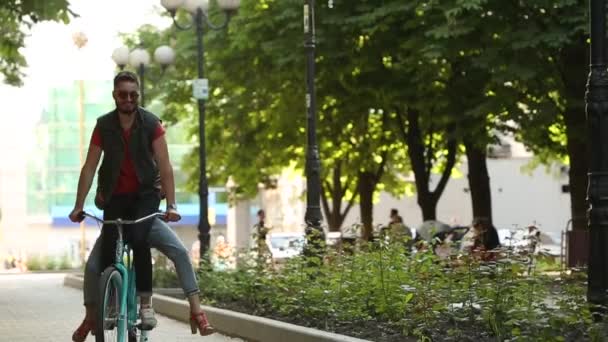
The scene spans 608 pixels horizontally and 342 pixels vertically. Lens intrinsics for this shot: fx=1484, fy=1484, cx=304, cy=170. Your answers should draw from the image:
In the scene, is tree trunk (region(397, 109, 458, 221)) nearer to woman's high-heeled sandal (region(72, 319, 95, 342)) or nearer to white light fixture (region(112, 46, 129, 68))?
white light fixture (region(112, 46, 129, 68))

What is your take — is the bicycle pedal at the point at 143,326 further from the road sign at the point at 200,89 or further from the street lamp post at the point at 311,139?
the road sign at the point at 200,89

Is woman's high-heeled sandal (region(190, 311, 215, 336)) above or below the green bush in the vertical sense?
above

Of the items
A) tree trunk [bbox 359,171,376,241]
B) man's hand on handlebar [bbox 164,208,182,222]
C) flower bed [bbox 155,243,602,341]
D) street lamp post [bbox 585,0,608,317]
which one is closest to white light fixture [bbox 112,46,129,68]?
tree trunk [bbox 359,171,376,241]

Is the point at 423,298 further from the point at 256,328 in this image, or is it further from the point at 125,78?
the point at 125,78

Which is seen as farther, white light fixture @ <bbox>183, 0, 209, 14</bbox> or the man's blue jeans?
white light fixture @ <bbox>183, 0, 209, 14</bbox>

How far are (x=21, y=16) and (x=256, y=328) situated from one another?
11.9 m

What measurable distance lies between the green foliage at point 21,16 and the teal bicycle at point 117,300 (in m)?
14.0

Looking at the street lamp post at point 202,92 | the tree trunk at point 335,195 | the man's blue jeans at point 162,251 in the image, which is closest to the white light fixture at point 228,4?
the street lamp post at point 202,92

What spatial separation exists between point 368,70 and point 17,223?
2789 inches

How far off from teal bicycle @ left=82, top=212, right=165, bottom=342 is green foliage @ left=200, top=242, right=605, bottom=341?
210 centimetres

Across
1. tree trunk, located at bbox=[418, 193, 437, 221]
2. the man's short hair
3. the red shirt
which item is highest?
the man's short hair

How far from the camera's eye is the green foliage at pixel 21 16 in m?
22.7

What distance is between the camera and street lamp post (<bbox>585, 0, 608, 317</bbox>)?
10523 millimetres

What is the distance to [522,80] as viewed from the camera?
26141mm
